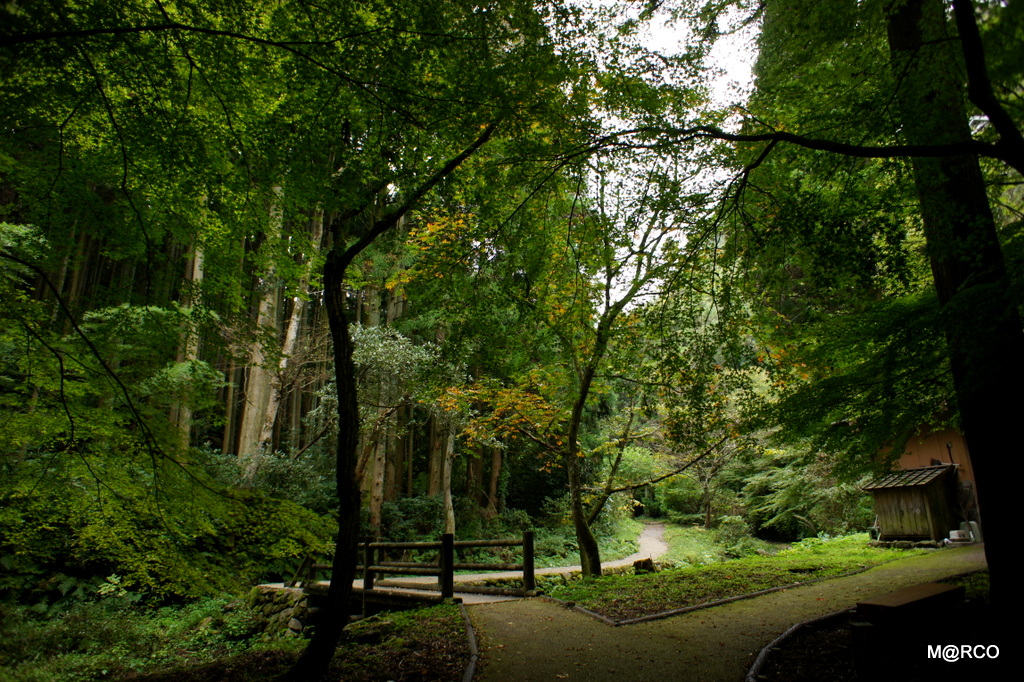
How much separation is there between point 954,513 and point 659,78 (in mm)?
12396

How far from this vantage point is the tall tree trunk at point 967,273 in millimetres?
3381

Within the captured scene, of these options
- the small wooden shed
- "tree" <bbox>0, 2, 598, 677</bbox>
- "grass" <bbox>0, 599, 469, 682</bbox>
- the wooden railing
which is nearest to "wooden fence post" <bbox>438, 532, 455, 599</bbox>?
the wooden railing

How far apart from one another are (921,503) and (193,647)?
1449 cm

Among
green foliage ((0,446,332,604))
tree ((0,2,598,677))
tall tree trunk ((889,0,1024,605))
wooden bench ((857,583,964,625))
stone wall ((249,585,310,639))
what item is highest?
tree ((0,2,598,677))

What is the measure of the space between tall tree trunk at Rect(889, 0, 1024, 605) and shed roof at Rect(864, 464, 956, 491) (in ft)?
25.5

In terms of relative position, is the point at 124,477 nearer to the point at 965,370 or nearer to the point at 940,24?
the point at 965,370

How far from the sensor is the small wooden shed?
1104cm

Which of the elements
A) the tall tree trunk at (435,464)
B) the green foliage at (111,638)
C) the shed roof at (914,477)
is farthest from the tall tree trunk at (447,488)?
the shed roof at (914,477)

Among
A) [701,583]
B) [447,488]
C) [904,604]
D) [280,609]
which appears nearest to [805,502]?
[701,583]

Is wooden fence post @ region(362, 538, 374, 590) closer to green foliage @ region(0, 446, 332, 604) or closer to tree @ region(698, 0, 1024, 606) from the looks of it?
green foliage @ region(0, 446, 332, 604)

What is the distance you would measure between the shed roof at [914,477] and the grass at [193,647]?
1030 cm

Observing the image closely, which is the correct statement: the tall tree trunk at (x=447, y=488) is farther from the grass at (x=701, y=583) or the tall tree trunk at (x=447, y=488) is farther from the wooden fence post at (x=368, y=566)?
the grass at (x=701, y=583)

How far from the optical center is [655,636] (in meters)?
5.47

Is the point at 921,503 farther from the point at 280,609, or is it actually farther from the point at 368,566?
the point at 280,609
